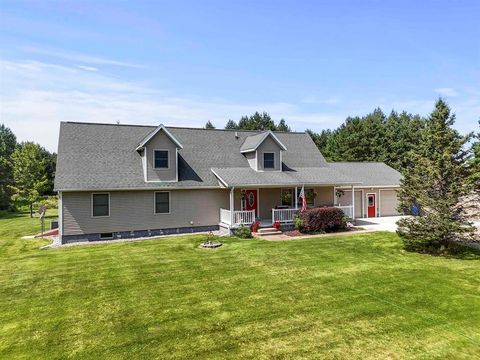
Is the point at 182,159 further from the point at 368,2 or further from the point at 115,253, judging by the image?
the point at 368,2

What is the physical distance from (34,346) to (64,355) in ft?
2.80

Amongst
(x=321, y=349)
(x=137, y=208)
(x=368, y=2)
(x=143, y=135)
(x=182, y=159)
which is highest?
(x=368, y=2)

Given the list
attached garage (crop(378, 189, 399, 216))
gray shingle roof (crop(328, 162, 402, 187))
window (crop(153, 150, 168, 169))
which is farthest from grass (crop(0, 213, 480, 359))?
attached garage (crop(378, 189, 399, 216))

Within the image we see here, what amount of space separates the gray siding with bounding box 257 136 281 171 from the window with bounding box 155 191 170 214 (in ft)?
20.3

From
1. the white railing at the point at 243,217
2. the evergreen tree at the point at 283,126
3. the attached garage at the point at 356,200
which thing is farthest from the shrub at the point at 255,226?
the evergreen tree at the point at 283,126

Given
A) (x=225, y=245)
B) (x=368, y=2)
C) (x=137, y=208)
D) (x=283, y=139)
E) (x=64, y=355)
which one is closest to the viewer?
(x=64, y=355)

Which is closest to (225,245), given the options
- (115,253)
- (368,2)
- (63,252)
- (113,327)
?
(115,253)

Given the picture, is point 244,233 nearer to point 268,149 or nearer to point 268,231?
point 268,231

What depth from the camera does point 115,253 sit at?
1497 centimetres

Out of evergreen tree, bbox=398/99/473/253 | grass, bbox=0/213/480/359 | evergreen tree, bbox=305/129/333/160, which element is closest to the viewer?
grass, bbox=0/213/480/359

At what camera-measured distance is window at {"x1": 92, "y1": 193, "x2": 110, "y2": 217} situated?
18.2 meters

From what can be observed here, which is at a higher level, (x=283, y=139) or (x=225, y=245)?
(x=283, y=139)

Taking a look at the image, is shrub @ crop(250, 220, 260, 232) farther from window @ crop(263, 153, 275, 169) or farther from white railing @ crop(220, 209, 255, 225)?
window @ crop(263, 153, 275, 169)

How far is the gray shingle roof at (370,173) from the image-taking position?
88.8ft
